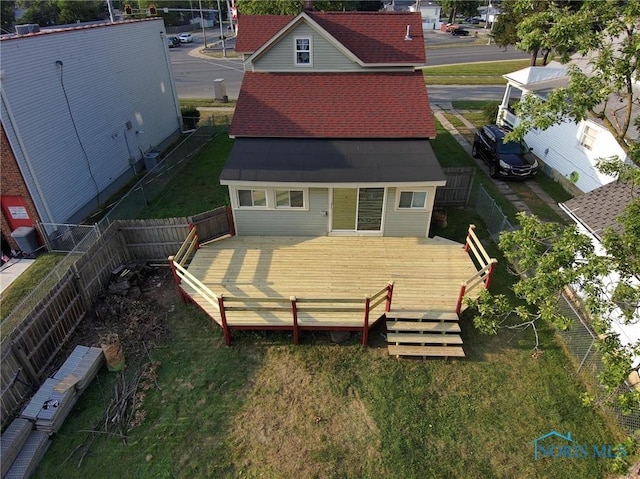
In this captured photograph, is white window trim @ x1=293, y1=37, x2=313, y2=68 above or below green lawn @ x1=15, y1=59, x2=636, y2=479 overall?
above

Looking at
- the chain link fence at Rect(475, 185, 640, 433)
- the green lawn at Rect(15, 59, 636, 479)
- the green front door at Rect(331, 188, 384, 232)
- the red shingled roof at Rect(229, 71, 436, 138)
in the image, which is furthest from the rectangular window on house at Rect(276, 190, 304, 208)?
the chain link fence at Rect(475, 185, 640, 433)

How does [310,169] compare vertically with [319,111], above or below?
below

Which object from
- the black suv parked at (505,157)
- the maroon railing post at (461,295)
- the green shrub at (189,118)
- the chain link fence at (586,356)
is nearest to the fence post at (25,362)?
the maroon railing post at (461,295)

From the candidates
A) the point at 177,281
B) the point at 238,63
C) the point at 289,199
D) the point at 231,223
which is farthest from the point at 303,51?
the point at 238,63

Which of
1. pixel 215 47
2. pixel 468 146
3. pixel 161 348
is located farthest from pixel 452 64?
pixel 161 348

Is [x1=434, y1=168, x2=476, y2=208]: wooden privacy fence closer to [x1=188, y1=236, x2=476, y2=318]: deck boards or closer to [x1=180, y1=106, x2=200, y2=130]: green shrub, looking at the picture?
[x1=188, y1=236, x2=476, y2=318]: deck boards

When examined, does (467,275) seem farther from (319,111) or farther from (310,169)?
(319,111)

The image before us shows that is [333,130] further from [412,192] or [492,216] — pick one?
[492,216]
